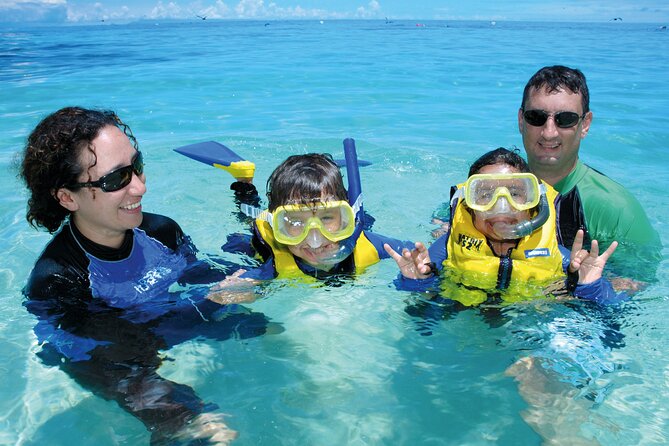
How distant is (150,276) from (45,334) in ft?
1.92

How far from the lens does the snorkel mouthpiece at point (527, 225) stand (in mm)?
3158

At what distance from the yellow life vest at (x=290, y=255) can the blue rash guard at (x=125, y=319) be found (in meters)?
0.34

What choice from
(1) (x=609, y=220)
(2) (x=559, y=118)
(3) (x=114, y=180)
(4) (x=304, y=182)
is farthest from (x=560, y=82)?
(3) (x=114, y=180)

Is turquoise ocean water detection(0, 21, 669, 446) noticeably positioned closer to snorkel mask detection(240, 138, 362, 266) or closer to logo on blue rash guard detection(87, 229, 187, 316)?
logo on blue rash guard detection(87, 229, 187, 316)

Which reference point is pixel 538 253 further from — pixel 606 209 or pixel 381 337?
pixel 381 337

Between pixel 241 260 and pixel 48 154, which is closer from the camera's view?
pixel 48 154

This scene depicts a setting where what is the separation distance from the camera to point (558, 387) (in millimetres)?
2799

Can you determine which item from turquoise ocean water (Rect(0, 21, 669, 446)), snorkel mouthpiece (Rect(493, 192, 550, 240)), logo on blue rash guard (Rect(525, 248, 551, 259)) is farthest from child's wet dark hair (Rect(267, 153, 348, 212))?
logo on blue rash guard (Rect(525, 248, 551, 259))

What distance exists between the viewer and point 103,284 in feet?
9.84

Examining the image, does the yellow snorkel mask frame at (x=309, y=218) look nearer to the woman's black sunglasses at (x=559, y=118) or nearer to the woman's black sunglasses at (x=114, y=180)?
the woman's black sunglasses at (x=114, y=180)

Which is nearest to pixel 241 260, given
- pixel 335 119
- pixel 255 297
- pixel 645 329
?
pixel 255 297

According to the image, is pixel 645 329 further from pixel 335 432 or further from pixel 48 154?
pixel 48 154

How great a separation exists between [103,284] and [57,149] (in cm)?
71

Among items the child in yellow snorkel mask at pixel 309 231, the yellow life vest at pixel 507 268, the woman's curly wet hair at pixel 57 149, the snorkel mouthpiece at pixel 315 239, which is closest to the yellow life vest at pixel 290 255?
the child in yellow snorkel mask at pixel 309 231
